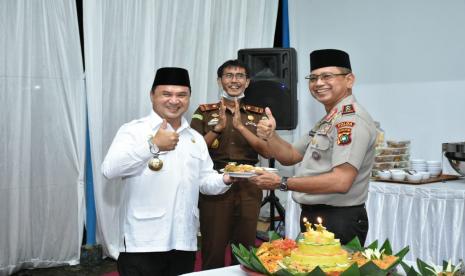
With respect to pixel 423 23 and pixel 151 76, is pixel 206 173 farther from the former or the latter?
pixel 423 23

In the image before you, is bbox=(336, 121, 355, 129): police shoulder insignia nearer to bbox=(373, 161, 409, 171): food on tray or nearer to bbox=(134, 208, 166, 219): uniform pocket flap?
bbox=(134, 208, 166, 219): uniform pocket flap

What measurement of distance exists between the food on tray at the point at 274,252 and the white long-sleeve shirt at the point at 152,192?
2.46ft

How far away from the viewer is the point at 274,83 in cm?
425

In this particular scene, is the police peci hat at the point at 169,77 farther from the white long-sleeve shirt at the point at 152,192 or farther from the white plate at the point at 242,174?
the white plate at the point at 242,174

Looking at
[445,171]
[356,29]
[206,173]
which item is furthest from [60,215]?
[356,29]

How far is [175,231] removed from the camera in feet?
7.27

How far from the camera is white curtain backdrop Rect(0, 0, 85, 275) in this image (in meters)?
3.66

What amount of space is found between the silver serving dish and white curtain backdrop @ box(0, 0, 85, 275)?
2578 mm

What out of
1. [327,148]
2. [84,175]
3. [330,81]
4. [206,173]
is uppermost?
[330,81]

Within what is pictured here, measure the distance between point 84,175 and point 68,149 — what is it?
0.25 m

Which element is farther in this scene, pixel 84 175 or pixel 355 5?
pixel 355 5

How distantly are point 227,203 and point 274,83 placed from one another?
1343mm

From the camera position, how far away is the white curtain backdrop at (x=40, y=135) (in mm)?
3656

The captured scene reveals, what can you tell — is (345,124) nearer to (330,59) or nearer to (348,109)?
(348,109)
